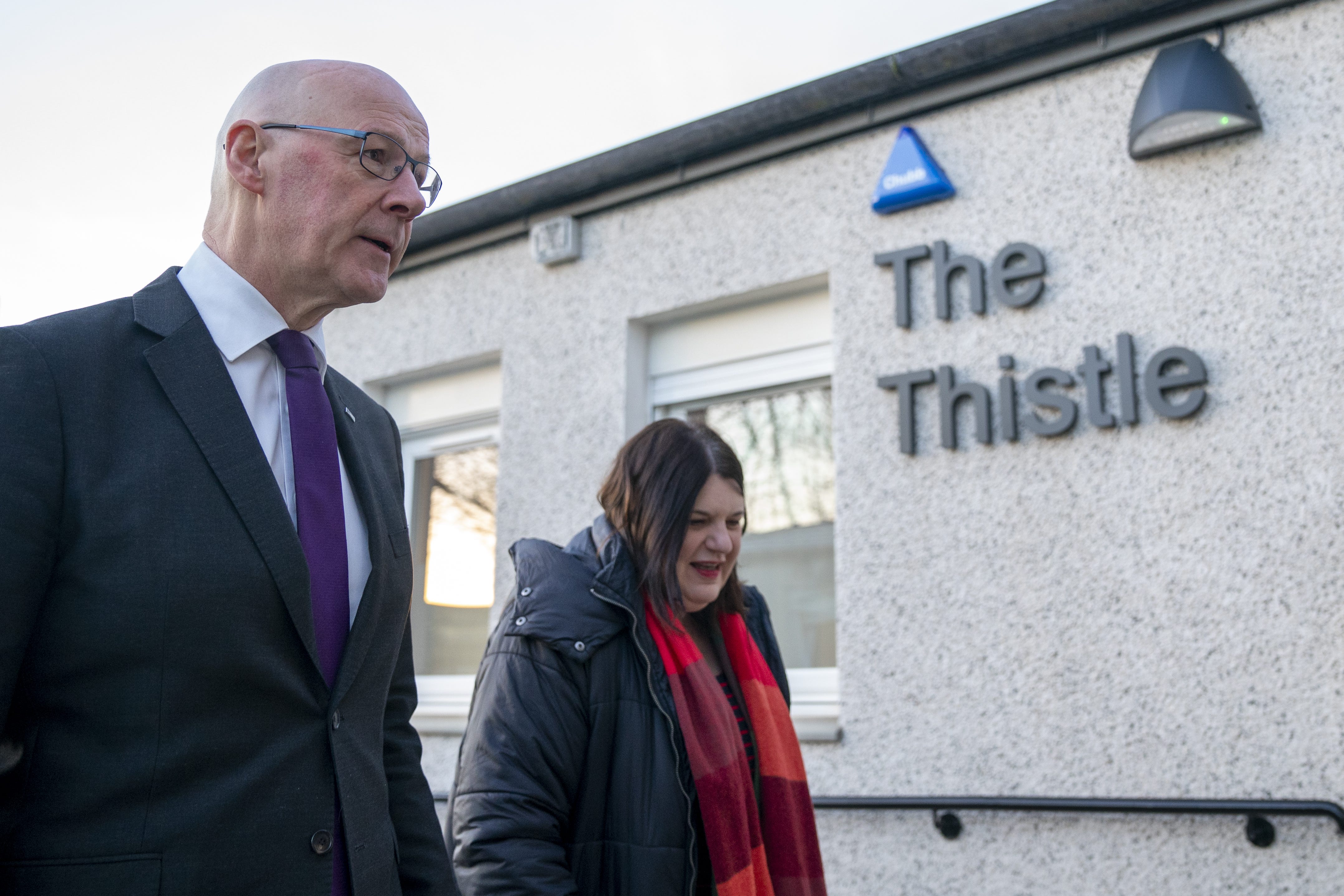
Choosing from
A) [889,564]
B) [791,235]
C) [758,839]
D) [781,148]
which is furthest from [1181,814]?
[781,148]

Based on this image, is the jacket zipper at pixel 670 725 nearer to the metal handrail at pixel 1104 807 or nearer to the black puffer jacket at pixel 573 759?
the black puffer jacket at pixel 573 759

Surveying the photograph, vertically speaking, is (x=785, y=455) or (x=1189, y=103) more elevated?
(x=1189, y=103)

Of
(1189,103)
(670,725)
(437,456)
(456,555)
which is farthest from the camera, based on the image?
(437,456)

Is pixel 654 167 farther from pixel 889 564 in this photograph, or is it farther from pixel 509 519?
pixel 889 564

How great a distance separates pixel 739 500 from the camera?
2.67m

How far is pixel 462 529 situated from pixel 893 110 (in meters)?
2.91

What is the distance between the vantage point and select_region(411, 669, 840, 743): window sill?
386 centimetres

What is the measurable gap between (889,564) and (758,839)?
5.23 feet

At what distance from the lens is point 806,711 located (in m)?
4.02

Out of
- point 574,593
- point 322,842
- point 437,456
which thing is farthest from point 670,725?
point 437,456

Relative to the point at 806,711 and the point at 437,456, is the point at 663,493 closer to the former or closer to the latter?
the point at 806,711

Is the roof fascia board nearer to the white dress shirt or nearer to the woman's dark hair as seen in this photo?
the woman's dark hair

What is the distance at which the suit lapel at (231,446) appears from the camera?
4.30 feet

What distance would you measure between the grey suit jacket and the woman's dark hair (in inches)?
42.7
